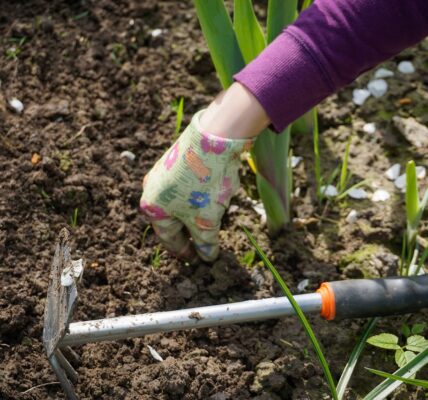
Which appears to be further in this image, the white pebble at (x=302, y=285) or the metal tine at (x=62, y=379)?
the white pebble at (x=302, y=285)

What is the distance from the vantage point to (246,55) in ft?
4.95

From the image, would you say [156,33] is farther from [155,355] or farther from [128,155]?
[155,355]

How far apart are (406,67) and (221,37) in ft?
2.66

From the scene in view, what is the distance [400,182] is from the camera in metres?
1.80

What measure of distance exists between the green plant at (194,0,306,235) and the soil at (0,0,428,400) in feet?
0.66

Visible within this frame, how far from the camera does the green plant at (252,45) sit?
4.71 ft

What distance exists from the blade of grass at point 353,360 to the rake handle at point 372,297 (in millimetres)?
61

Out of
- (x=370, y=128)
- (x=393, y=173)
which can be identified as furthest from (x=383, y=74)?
(x=393, y=173)

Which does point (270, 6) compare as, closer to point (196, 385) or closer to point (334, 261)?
point (334, 261)

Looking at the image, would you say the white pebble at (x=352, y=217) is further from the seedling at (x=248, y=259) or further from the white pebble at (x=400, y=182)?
the seedling at (x=248, y=259)

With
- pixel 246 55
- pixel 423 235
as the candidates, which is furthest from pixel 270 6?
pixel 423 235

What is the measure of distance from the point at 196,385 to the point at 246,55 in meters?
0.75

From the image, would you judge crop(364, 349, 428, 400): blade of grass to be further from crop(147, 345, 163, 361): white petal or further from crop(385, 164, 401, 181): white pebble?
crop(385, 164, 401, 181): white pebble

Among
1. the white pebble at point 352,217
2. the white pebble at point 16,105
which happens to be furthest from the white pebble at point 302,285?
the white pebble at point 16,105
